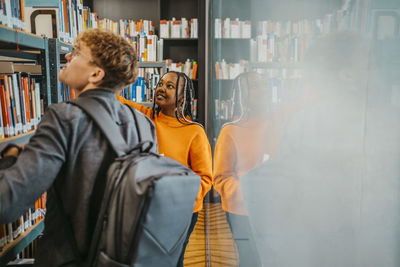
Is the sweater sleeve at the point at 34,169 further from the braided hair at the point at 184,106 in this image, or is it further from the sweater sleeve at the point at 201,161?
the braided hair at the point at 184,106

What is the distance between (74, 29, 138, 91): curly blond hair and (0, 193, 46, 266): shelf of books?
0.66 metres

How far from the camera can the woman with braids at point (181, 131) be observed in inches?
67.9

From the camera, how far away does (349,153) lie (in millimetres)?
440

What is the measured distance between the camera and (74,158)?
0.79 meters

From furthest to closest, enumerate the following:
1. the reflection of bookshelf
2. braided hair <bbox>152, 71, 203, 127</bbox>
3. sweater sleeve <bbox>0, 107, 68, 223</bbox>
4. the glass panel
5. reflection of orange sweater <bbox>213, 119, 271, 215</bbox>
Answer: braided hair <bbox>152, 71, 203, 127</bbox>
the reflection of bookshelf
reflection of orange sweater <bbox>213, 119, 271, 215</bbox>
sweater sleeve <bbox>0, 107, 68, 223</bbox>
the glass panel

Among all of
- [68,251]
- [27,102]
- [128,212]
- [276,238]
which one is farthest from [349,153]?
[27,102]

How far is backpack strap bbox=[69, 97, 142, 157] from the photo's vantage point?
81cm

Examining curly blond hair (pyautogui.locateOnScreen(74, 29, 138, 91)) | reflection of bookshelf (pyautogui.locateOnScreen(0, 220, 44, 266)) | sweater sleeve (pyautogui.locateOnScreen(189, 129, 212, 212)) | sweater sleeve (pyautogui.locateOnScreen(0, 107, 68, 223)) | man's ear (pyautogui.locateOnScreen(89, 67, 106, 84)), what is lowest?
reflection of bookshelf (pyautogui.locateOnScreen(0, 220, 44, 266))

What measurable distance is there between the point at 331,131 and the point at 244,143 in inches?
26.2

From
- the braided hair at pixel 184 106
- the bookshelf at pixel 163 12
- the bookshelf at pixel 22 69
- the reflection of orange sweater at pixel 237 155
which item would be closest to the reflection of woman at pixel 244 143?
the reflection of orange sweater at pixel 237 155

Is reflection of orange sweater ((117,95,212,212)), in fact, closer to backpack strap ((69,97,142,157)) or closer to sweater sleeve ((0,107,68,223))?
backpack strap ((69,97,142,157))

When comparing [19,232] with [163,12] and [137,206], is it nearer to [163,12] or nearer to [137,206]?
[137,206]

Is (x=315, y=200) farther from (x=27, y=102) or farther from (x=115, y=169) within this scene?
(x=27, y=102)

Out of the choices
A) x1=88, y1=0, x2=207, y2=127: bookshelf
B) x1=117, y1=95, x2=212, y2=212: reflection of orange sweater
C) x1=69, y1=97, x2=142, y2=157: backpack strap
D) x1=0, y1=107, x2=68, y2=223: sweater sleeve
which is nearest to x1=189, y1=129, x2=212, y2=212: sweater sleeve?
x1=117, y1=95, x2=212, y2=212: reflection of orange sweater
